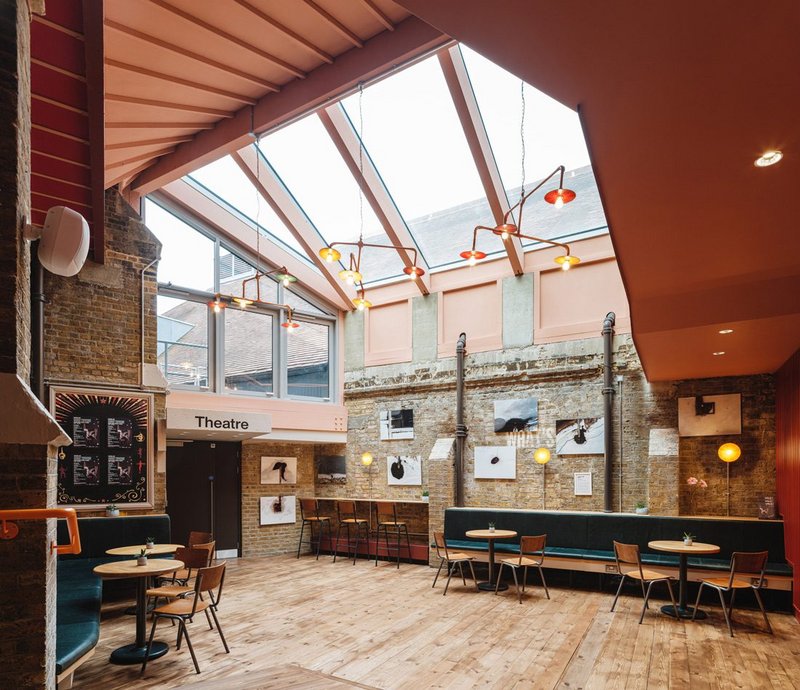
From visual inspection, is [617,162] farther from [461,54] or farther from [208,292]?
[208,292]

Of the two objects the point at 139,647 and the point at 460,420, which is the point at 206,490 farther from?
the point at 139,647

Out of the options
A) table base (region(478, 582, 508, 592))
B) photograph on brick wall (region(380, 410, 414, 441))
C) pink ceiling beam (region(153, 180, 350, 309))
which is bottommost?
table base (region(478, 582, 508, 592))

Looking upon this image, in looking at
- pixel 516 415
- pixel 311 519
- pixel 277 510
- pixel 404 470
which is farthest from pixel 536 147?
pixel 277 510

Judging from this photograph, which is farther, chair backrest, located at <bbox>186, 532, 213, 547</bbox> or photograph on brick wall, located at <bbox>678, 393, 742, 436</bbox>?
photograph on brick wall, located at <bbox>678, 393, 742, 436</bbox>

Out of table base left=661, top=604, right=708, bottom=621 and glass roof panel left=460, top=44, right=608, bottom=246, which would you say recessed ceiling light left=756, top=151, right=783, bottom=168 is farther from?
table base left=661, top=604, right=708, bottom=621

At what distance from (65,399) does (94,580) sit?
2461 millimetres

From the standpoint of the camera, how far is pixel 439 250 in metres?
11.1

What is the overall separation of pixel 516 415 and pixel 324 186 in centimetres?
523

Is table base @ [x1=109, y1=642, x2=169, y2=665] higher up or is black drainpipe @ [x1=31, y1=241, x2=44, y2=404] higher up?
black drainpipe @ [x1=31, y1=241, x2=44, y2=404]

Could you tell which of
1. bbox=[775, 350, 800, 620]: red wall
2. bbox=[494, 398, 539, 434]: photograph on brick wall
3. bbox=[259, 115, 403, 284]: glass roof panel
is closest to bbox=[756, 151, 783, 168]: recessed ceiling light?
bbox=[775, 350, 800, 620]: red wall

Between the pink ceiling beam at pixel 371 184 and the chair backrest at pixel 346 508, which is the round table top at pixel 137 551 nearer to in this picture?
the chair backrest at pixel 346 508

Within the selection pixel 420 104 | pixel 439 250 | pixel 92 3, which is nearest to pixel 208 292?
pixel 439 250

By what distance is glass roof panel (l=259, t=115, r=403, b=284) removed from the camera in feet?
30.7

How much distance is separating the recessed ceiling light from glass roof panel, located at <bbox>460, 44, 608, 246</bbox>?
4.44 meters
